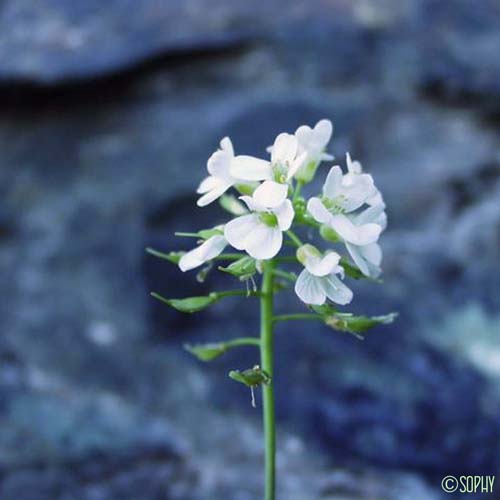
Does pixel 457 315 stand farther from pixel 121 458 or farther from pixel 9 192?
pixel 9 192

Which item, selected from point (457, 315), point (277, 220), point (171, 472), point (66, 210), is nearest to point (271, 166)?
point (277, 220)

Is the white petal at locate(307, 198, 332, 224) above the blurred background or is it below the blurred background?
below

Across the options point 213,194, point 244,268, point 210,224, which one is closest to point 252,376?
point 244,268

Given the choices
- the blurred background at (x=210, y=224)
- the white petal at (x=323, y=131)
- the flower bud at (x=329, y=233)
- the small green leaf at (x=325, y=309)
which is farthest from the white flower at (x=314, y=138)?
the blurred background at (x=210, y=224)

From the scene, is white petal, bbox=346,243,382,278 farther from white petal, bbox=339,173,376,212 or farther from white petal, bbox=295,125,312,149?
white petal, bbox=295,125,312,149

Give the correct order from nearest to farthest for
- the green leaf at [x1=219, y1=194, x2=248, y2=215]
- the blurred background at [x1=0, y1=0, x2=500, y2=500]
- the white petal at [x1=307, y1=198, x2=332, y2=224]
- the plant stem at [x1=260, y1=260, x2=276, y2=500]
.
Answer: the white petal at [x1=307, y1=198, x2=332, y2=224] → the plant stem at [x1=260, y1=260, x2=276, y2=500] → the green leaf at [x1=219, y1=194, x2=248, y2=215] → the blurred background at [x1=0, y1=0, x2=500, y2=500]

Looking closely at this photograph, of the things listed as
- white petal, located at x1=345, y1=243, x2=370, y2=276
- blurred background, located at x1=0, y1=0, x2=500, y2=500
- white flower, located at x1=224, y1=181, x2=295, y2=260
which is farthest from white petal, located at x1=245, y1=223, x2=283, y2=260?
blurred background, located at x1=0, y1=0, x2=500, y2=500

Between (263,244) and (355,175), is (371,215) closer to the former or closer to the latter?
(355,175)
